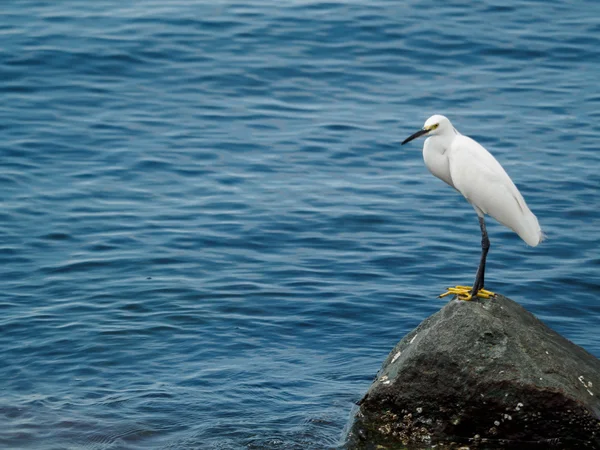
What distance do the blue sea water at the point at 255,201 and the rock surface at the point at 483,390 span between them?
1081mm

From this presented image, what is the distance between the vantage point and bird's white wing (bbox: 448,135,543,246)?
8.27 metres

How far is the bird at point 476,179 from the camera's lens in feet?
27.1

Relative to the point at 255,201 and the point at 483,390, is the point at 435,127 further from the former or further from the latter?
the point at 255,201

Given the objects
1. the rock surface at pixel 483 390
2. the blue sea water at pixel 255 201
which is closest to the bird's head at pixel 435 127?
the rock surface at pixel 483 390

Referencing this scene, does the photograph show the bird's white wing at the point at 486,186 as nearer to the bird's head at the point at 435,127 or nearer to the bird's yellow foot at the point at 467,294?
the bird's head at the point at 435,127

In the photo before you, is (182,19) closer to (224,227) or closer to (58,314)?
(224,227)

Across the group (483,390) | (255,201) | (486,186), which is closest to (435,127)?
(486,186)

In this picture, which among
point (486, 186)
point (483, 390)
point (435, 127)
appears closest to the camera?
point (483, 390)

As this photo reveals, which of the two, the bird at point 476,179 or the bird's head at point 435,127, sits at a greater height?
the bird's head at point 435,127

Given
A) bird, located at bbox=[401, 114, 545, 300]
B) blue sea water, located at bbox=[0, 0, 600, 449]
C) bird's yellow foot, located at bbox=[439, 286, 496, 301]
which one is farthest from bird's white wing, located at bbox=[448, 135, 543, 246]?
blue sea water, located at bbox=[0, 0, 600, 449]

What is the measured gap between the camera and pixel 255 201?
14.3 m

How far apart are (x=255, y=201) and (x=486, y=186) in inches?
251

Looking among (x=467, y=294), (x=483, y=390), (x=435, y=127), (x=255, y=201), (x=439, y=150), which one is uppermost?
(x=435, y=127)

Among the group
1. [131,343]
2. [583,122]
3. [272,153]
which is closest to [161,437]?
[131,343]
